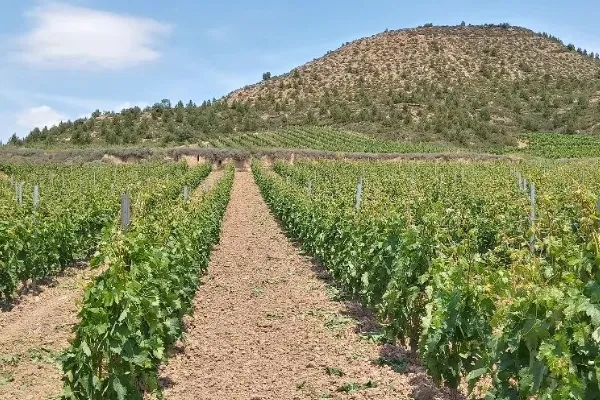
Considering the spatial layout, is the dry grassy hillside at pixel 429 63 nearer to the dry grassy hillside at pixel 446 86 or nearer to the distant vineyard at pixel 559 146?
the dry grassy hillside at pixel 446 86

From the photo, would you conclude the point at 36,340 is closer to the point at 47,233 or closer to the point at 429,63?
the point at 47,233

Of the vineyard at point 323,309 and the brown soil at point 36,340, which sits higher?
the vineyard at point 323,309

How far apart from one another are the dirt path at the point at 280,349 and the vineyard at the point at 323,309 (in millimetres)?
29

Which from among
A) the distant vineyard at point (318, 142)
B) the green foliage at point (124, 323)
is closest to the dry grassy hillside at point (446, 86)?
the distant vineyard at point (318, 142)

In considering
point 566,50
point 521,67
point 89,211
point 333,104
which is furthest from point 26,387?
point 566,50

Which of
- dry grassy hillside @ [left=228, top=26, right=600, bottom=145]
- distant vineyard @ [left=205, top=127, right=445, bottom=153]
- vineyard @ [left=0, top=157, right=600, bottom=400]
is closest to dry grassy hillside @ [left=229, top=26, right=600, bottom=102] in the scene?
dry grassy hillside @ [left=228, top=26, right=600, bottom=145]

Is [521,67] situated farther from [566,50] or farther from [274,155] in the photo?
[274,155]

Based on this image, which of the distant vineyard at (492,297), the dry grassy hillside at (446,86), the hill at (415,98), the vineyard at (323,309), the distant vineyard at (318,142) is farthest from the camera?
the dry grassy hillside at (446,86)

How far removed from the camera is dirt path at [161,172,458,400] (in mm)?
6227

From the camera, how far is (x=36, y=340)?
789cm

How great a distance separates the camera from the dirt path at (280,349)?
623 cm

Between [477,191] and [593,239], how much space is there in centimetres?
1370

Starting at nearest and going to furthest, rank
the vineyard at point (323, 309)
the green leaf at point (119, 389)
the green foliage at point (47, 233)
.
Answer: the vineyard at point (323, 309)
the green leaf at point (119, 389)
the green foliage at point (47, 233)

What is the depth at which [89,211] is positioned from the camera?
556 inches
